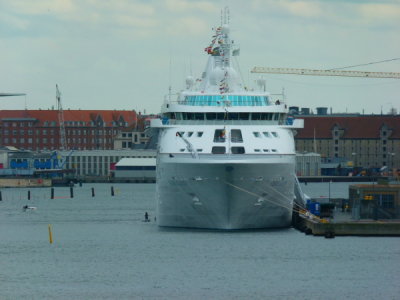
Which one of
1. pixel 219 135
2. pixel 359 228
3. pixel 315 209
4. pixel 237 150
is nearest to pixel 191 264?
pixel 237 150

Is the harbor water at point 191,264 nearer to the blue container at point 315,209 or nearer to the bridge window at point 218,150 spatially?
the blue container at point 315,209

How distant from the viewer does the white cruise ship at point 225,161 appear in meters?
76.2

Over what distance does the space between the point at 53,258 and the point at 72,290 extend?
1259 centimetres

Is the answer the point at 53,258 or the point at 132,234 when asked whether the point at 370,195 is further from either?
the point at 53,258

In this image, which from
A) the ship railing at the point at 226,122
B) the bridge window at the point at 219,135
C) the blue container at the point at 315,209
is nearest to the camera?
the bridge window at the point at 219,135

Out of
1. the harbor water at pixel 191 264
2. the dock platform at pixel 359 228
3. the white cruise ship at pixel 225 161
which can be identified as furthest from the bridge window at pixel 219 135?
the dock platform at pixel 359 228

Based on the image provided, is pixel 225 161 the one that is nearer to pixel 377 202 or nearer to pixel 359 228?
pixel 359 228

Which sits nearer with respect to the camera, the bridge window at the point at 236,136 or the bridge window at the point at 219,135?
the bridge window at the point at 219,135

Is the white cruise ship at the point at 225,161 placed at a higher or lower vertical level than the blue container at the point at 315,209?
higher

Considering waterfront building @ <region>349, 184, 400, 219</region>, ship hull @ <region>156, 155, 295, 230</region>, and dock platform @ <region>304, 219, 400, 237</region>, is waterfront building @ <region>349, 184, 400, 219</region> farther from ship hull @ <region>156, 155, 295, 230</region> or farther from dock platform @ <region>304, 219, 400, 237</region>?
ship hull @ <region>156, 155, 295, 230</region>

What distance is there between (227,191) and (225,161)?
6.02 ft

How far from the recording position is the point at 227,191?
76125 mm

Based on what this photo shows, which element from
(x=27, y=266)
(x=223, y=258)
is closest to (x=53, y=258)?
(x=27, y=266)

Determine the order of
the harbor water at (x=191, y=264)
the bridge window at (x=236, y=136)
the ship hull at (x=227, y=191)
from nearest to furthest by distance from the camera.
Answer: the harbor water at (x=191, y=264) → the ship hull at (x=227, y=191) → the bridge window at (x=236, y=136)
